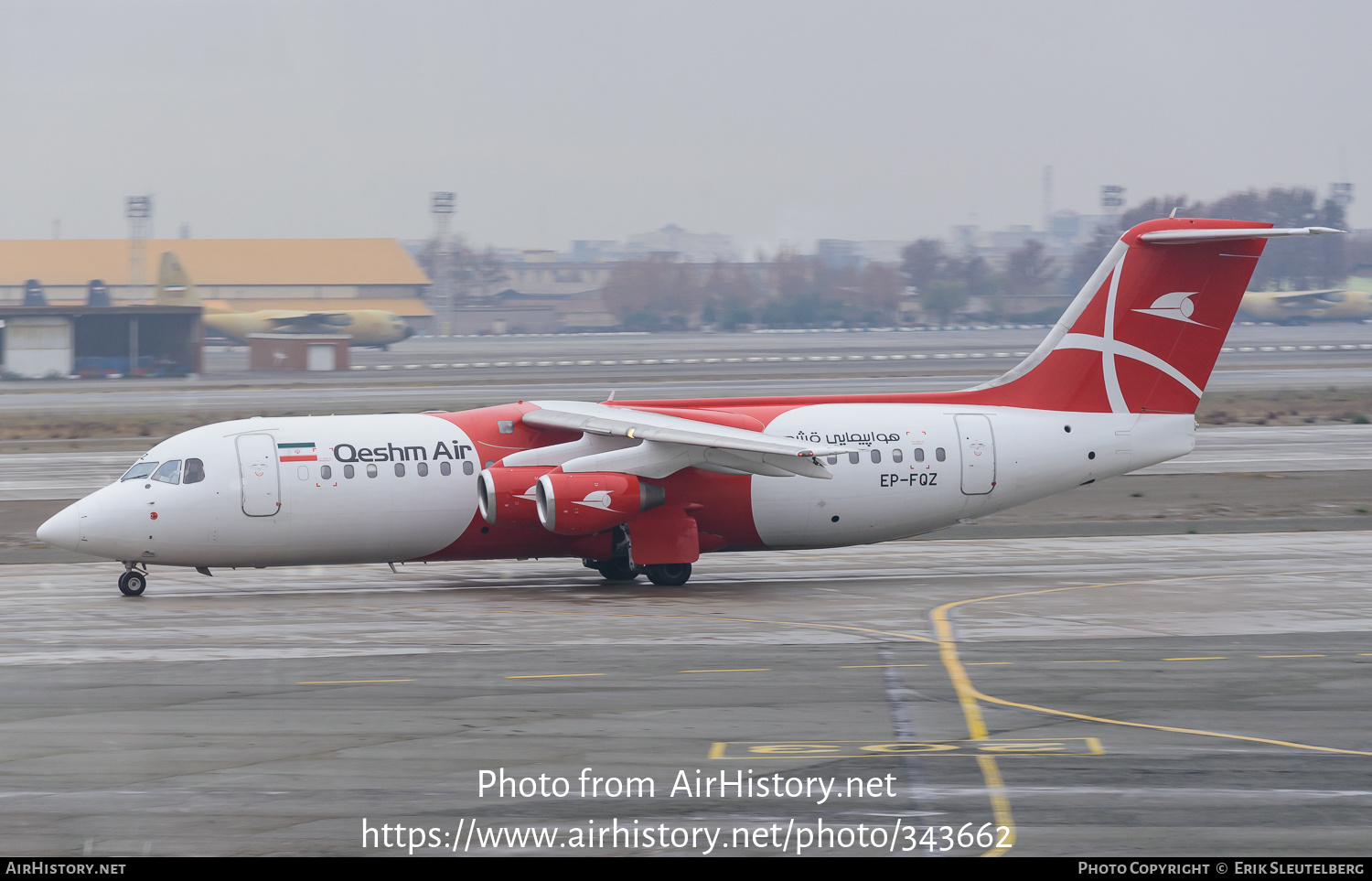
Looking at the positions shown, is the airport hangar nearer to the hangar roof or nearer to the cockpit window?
the hangar roof

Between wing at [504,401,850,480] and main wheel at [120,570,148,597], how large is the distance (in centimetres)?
686

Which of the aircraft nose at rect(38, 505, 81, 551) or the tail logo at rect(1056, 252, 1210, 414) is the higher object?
the tail logo at rect(1056, 252, 1210, 414)

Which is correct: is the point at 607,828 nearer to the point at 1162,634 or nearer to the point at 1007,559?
the point at 1162,634

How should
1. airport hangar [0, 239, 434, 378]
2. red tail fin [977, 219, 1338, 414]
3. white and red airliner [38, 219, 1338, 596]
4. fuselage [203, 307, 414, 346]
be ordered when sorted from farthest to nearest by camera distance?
airport hangar [0, 239, 434, 378] → fuselage [203, 307, 414, 346] → red tail fin [977, 219, 1338, 414] → white and red airliner [38, 219, 1338, 596]

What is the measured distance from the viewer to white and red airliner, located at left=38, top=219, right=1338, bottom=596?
23.4m

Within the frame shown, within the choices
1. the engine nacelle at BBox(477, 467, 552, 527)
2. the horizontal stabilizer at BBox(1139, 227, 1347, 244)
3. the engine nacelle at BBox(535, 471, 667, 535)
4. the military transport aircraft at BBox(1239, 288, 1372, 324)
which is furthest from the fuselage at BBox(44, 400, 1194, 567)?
the military transport aircraft at BBox(1239, 288, 1372, 324)

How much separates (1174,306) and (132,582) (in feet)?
67.7

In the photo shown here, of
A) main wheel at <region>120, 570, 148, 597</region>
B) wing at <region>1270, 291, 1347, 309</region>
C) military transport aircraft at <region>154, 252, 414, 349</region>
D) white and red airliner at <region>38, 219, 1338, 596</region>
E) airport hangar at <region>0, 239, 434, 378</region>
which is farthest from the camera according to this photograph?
airport hangar at <region>0, 239, 434, 378</region>

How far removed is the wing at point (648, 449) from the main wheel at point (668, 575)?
1.93 meters

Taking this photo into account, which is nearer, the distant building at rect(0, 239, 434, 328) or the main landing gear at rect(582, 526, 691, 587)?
the main landing gear at rect(582, 526, 691, 587)

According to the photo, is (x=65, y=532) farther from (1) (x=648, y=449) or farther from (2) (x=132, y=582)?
(1) (x=648, y=449)

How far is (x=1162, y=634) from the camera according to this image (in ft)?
64.3

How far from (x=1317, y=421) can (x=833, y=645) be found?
44.1 m

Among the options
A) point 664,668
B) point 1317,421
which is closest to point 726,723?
point 664,668
